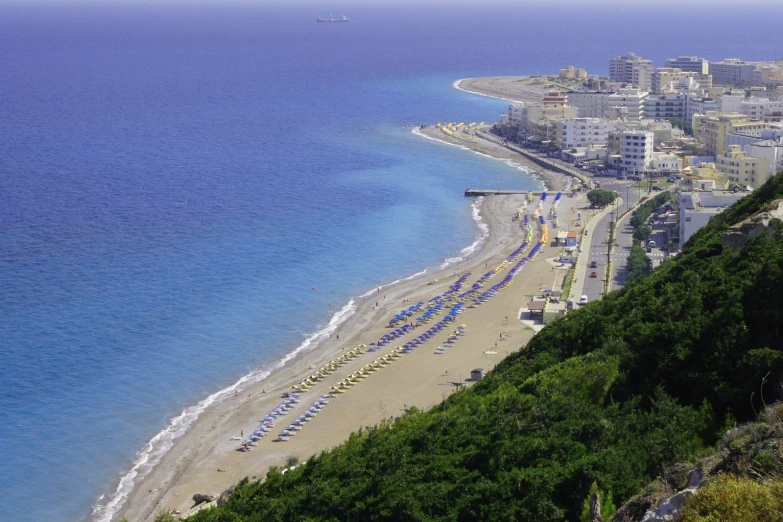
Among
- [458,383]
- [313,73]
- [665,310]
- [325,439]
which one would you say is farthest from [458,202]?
[313,73]

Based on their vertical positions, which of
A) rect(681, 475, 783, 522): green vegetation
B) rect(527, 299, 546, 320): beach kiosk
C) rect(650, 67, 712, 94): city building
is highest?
rect(681, 475, 783, 522): green vegetation

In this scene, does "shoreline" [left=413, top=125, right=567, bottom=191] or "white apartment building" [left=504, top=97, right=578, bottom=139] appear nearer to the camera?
"shoreline" [left=413, top=125, right=567, bottom=191]

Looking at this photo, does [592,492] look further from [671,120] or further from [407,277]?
[671,120]

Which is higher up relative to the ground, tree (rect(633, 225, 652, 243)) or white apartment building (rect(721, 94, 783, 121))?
white apartment building (rect(721, 94, 783, 121))

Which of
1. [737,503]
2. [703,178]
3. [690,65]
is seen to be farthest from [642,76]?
[737,503]

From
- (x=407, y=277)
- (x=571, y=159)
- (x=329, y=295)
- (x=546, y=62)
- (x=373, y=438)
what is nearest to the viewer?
(x=373, y=438)

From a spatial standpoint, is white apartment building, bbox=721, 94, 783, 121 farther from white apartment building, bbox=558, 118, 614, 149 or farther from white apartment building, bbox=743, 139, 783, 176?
white apartment building, bbox=743, 139, 783, 176

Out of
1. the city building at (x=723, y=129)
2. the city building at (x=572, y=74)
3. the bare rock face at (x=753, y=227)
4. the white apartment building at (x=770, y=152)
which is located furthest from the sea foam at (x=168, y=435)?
the city building at (x=572, y=74)

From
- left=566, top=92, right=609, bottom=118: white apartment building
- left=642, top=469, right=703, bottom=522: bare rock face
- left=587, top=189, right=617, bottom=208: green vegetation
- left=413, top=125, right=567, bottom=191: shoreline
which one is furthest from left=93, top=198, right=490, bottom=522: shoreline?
left=566, top=92, right=609, bottom=118: white apartment building
